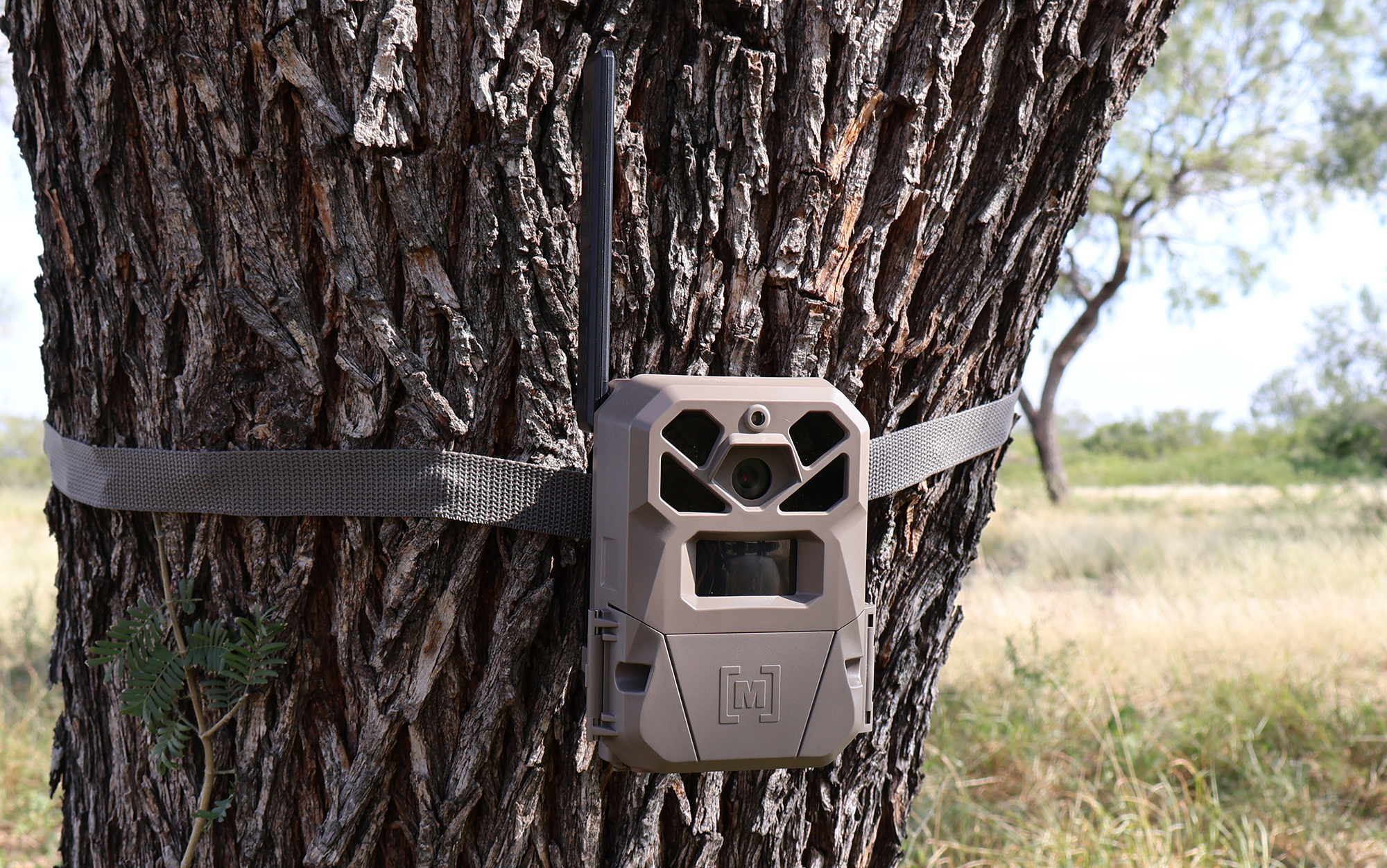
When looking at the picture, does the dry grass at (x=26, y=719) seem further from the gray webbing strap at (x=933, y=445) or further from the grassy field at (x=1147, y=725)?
the gray webbing strap at (x=933, y=445)

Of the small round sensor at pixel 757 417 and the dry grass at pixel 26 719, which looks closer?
the small round sensor at pixel 757 417

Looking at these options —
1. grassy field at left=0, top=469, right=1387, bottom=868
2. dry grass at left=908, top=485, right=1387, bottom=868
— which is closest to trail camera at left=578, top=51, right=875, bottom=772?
grassy field at left=0, top=469, right=1387, bottom=868

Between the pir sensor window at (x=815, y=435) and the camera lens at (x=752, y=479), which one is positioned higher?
the pir sensor window at (x=815, y=435)

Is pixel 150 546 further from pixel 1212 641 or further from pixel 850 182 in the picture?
pixel 1212 641

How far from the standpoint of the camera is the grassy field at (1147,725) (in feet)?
10.4

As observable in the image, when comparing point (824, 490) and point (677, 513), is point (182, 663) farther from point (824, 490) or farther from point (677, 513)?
point (824, 490)

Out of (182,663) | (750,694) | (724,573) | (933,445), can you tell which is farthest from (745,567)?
(182,663)

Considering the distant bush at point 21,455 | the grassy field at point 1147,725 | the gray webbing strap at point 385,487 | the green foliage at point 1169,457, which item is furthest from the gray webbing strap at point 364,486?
the distant bush at point 21,455

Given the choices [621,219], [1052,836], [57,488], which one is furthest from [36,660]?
[621,219]

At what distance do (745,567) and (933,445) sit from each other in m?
0.39

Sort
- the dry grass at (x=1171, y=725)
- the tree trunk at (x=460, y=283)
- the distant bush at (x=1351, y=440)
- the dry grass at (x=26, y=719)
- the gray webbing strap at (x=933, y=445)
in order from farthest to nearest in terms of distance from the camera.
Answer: the distant bush at (x=1351, y=440) < the dry grass at (x=26, y=719) < the dry grass at (x=1171, y=725) < the gray webbing strap at (x=933, y=445) < the tree trunk at (x=460, y=283)

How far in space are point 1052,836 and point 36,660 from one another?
16.9 feet

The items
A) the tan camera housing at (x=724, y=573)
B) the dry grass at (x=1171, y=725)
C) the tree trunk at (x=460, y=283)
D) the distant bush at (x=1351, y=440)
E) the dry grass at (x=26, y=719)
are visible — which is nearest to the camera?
the tan camera housing at (x=724, y=573)

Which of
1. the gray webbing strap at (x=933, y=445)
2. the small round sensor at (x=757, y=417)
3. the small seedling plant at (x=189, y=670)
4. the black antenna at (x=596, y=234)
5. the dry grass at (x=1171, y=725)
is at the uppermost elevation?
the black antenna at (x=596, y=234)
